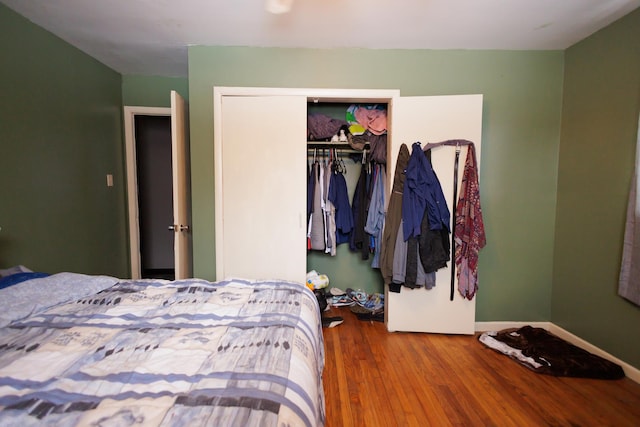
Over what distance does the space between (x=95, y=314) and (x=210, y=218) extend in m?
1.25

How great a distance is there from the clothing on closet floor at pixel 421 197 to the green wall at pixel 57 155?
287 cm

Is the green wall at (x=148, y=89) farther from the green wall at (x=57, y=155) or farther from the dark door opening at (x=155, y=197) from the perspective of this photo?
the dark door opening at (x=155, y=197)

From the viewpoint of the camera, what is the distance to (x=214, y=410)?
0.69 metres

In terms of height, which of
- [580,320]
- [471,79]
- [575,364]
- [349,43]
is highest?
[349,43]

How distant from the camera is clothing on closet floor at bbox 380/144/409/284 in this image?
2246 millimetres

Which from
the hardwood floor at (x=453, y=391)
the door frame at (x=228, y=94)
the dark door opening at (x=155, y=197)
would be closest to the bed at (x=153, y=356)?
the hardwood floor at (x=453, y=391)

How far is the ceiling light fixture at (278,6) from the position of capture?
1771mm

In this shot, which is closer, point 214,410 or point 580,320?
point 214,410

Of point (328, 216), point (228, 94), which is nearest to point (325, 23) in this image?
point (228, 94)

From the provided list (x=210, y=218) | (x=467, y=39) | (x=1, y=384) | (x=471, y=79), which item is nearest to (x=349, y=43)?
(x=467, y=39)

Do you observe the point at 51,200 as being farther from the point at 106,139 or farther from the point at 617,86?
the point at 617,86

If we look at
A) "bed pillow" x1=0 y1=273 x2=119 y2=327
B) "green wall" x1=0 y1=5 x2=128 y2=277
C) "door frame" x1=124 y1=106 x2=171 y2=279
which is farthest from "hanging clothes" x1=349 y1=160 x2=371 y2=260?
"green wall" x1=0 y1=5 x2=128 y2=277

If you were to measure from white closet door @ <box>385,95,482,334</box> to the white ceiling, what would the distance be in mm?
496

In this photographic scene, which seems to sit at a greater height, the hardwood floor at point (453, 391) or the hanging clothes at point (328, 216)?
the hanging clothes at point (328, 216)
